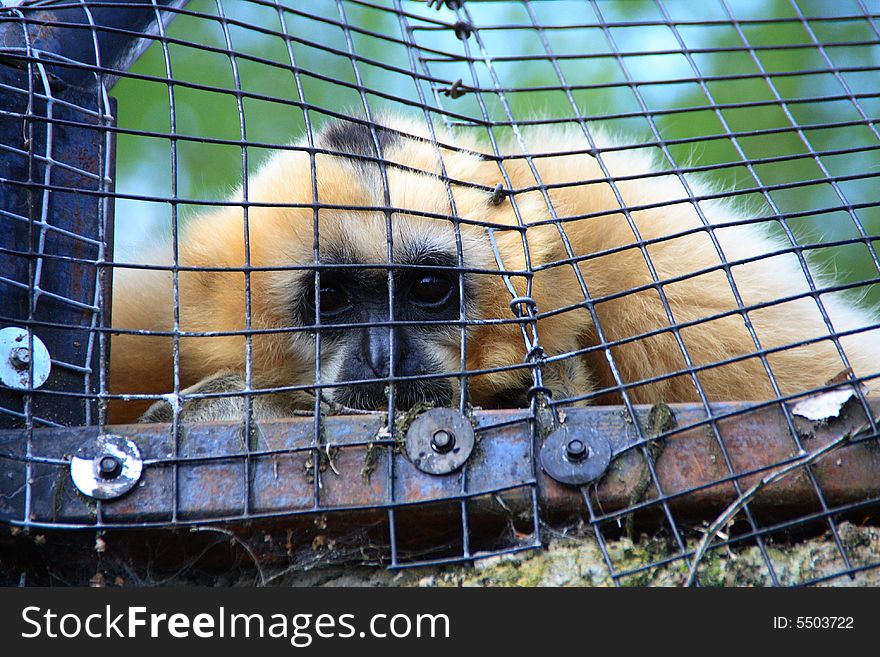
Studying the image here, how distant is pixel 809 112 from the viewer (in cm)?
622

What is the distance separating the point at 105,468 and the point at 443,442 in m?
0.73

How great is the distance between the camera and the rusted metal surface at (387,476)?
1.81m

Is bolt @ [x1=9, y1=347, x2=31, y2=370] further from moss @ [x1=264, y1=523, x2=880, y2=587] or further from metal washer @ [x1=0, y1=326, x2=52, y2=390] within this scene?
moss @ [x1=264, y1=523, x2=880, y2=587]

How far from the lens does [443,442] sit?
6.03ft

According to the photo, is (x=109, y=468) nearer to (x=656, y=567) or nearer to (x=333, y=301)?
(x=656, y=567)

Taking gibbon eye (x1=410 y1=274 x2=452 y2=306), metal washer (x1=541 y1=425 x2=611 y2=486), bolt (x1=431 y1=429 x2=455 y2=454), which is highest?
gibbon eye (x1=410 y1=274 x2=452 y2=306)

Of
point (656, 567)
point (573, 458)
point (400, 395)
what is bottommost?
point (656, 567)

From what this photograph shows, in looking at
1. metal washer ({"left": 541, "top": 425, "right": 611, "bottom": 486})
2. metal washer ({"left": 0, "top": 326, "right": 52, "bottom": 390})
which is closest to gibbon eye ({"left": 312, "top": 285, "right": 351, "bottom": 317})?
metal washer ({"left": 0, "top": 326, "right": 52, "bottom": 390})

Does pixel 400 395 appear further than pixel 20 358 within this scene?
Yes

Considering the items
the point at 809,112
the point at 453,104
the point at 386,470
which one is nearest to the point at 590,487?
the point at 386,470

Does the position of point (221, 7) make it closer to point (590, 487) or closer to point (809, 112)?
point (590, 487)

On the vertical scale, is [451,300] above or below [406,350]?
above

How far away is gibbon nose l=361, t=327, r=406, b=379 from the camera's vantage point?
2738mm

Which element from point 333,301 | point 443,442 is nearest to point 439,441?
point 443,442
